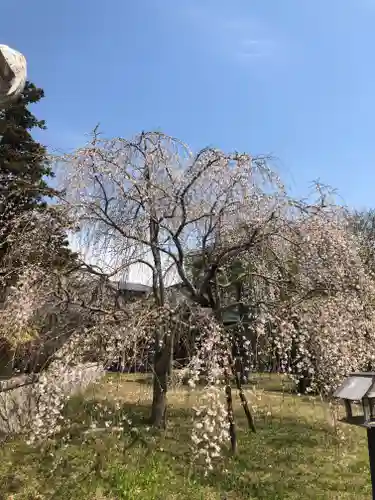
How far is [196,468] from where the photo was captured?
16.0 feet

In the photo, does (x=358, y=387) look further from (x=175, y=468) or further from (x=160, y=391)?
(x=160, y=391)

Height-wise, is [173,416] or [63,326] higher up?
[63,326]

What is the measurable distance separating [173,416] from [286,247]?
3.38 meters

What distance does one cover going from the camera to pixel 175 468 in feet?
16.0

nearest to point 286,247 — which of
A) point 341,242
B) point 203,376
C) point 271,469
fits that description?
point 341,242

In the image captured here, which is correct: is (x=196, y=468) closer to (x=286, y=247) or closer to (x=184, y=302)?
(x=184, y=302)

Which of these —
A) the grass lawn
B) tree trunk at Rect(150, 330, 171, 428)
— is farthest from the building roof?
tree trunk at Rect(150, 330, 171, 428)

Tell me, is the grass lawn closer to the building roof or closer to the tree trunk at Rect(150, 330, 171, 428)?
the tree trunk at Rect(150, 330, 171, 428)

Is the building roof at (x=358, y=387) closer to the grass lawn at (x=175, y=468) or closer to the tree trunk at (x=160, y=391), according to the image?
the grass lawn at (x=175, y=468)

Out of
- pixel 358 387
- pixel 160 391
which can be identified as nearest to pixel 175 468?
pixel 160 391

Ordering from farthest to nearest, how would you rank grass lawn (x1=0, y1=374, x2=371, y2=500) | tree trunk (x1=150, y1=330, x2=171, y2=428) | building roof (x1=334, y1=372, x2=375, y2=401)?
1. tree trunk (x1=150, y1=330, x2=171, y2=428)
2. grass lawn (x1=0, y1=374, x2=371, y2=500)
3. building roof (x1=334, y1=372, x2=375, y2=401)

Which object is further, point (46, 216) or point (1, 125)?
point (1, 125)

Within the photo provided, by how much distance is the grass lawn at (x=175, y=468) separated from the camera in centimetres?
439

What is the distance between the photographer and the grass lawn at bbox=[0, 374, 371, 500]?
14.4 ft
